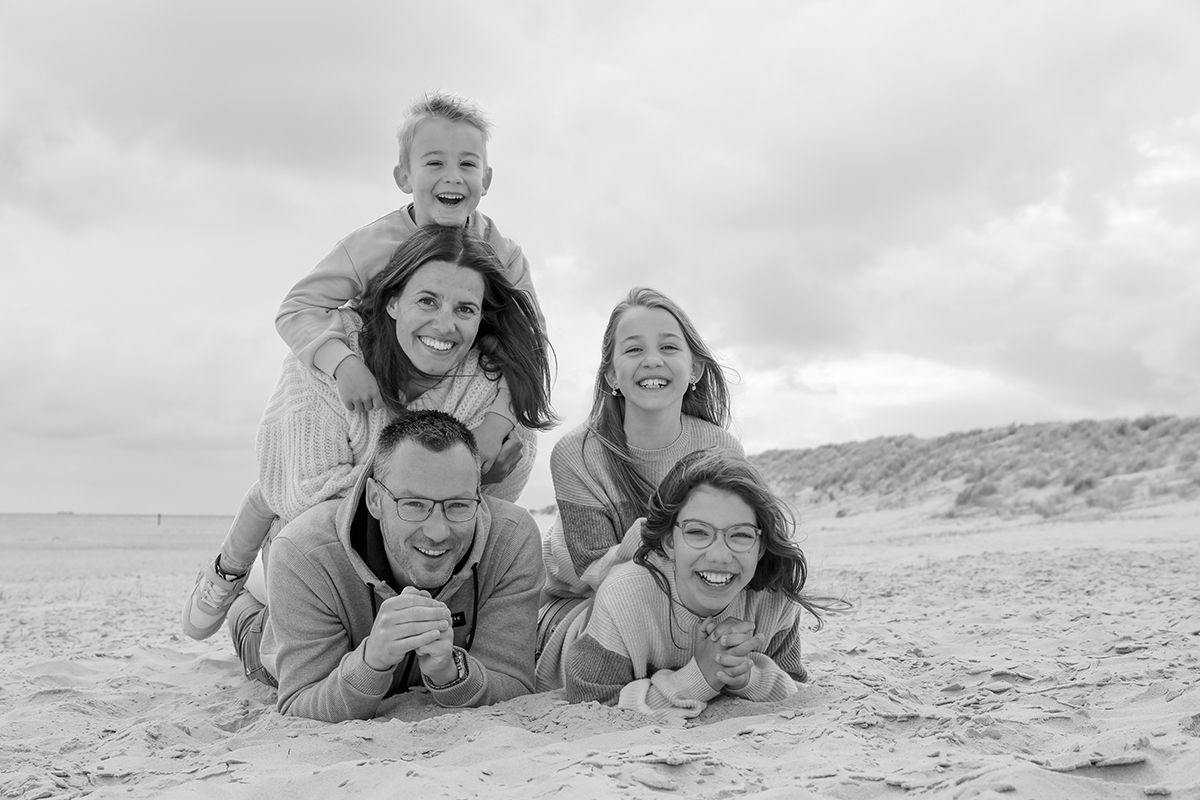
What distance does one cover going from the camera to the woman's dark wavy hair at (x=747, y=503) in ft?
11.7

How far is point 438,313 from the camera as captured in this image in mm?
4133

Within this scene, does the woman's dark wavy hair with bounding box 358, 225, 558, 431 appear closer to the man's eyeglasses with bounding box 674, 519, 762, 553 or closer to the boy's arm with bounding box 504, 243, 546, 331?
the boy's arm with bounding box 504, 243, 546, 331

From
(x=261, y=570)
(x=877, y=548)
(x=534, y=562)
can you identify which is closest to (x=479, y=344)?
(x=534, y=562)

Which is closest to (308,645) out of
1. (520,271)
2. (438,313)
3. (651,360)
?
(438,313)

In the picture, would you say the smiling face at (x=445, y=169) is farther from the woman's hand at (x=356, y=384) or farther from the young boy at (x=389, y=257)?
the woman's hand at (x=356, y=384)

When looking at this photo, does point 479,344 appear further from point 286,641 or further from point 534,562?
point 286,641

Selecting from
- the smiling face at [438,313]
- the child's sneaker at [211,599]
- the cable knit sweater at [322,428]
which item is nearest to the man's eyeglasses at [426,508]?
the cable knit sweater at [322,428]

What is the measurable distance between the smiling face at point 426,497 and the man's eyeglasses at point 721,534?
0.75 metres

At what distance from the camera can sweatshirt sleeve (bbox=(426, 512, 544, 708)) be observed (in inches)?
149

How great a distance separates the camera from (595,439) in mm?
4305

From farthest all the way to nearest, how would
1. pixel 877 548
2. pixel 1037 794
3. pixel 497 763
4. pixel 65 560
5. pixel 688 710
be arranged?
1. pixel 65 560
2. pixel 877 548
3. pixel 688 710
4. pixel 497 763
5. pixel 1037 794

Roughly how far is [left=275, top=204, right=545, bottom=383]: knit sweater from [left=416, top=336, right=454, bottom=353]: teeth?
1.11 ft

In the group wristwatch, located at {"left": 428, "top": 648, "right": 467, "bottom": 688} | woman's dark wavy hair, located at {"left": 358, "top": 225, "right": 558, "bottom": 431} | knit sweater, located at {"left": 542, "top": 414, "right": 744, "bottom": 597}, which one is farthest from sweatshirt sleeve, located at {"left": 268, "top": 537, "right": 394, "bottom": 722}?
knit sweater, located at {"left": 542, "top": 414, "right": 744, "bottom": 597}

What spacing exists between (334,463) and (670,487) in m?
1.46
